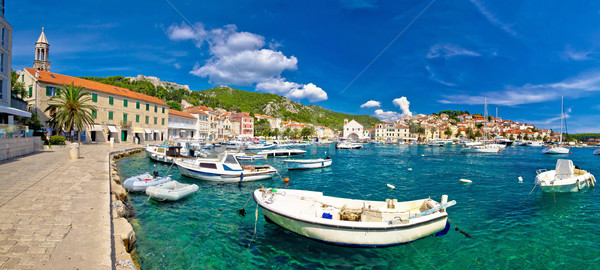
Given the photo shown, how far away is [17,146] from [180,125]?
38.7 meters

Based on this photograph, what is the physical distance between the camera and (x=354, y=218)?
8445 mm

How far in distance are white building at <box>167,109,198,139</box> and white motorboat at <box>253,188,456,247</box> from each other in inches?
1972

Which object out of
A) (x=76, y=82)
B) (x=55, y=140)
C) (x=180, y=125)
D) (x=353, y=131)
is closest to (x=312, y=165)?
(x=55, y=140)

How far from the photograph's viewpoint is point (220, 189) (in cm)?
1580

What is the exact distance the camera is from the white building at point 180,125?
53.0m

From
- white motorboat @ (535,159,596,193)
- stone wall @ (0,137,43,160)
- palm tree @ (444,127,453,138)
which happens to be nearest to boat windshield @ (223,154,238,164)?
stone wall @ (0,137,43,160)

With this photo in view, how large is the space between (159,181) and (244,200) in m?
5.11

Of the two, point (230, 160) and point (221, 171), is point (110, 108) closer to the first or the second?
point (230, 160)

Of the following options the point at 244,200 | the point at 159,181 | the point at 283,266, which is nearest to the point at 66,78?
the point at 159,181

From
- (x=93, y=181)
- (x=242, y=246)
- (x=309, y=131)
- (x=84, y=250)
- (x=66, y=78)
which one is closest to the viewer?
(x=84, y=250)

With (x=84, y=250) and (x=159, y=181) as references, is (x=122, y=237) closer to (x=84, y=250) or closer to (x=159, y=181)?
(x=84, y=250)

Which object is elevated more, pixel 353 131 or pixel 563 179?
pixel 353 131

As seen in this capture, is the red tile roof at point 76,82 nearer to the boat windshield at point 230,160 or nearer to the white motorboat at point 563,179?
the boat windshield at point 230,160

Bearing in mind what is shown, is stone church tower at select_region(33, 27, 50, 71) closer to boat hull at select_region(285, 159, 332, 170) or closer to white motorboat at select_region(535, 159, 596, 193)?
boat hull at select_region(285, 159, 332, 170)
